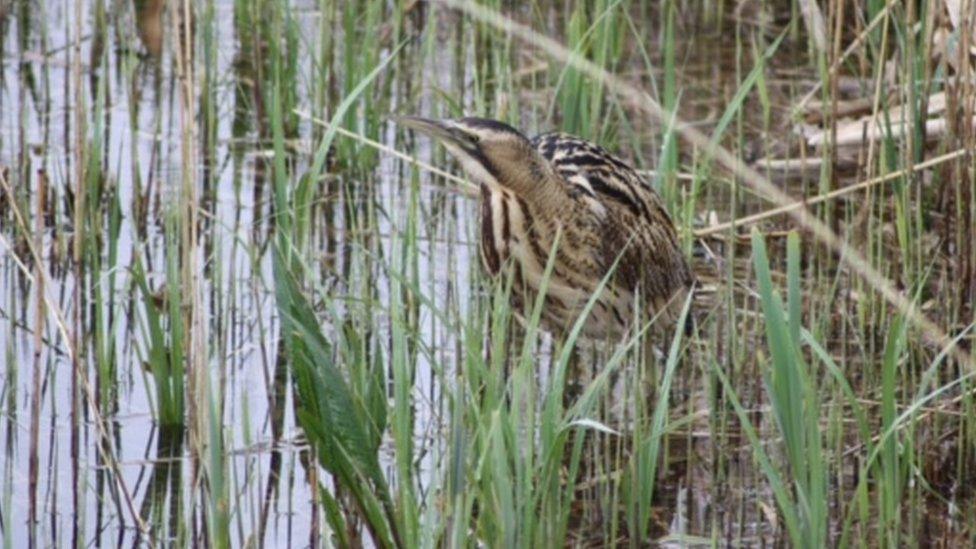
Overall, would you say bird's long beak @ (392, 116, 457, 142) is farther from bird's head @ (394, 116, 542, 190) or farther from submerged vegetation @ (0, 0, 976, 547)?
submerged vegetation @ (0, 0, 976, 547)

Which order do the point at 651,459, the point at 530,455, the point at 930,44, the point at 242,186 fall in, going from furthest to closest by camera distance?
the point at 242,186 < the point at 930,44 < the point at 651,459 < the point at 530,455

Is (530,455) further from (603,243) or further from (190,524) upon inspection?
(603,243)

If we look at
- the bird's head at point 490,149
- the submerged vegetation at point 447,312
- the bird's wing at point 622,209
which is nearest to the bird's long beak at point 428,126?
the bird's head at point 490,149

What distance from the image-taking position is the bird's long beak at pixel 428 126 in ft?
13.0

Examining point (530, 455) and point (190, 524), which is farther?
point (190, 524)

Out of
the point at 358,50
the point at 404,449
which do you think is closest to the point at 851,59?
the point at 358,50

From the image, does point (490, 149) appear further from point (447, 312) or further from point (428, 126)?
point (447, 312)

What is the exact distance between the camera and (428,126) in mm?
4020

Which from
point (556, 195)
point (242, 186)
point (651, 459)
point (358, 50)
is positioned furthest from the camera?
point (358, 50)

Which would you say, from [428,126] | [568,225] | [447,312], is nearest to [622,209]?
[568,225]

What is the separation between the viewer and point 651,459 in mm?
3371

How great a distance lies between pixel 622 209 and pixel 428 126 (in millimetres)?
615

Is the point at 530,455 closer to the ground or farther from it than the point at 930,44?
closer to the ground

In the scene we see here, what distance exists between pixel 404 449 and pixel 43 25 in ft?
9.09
